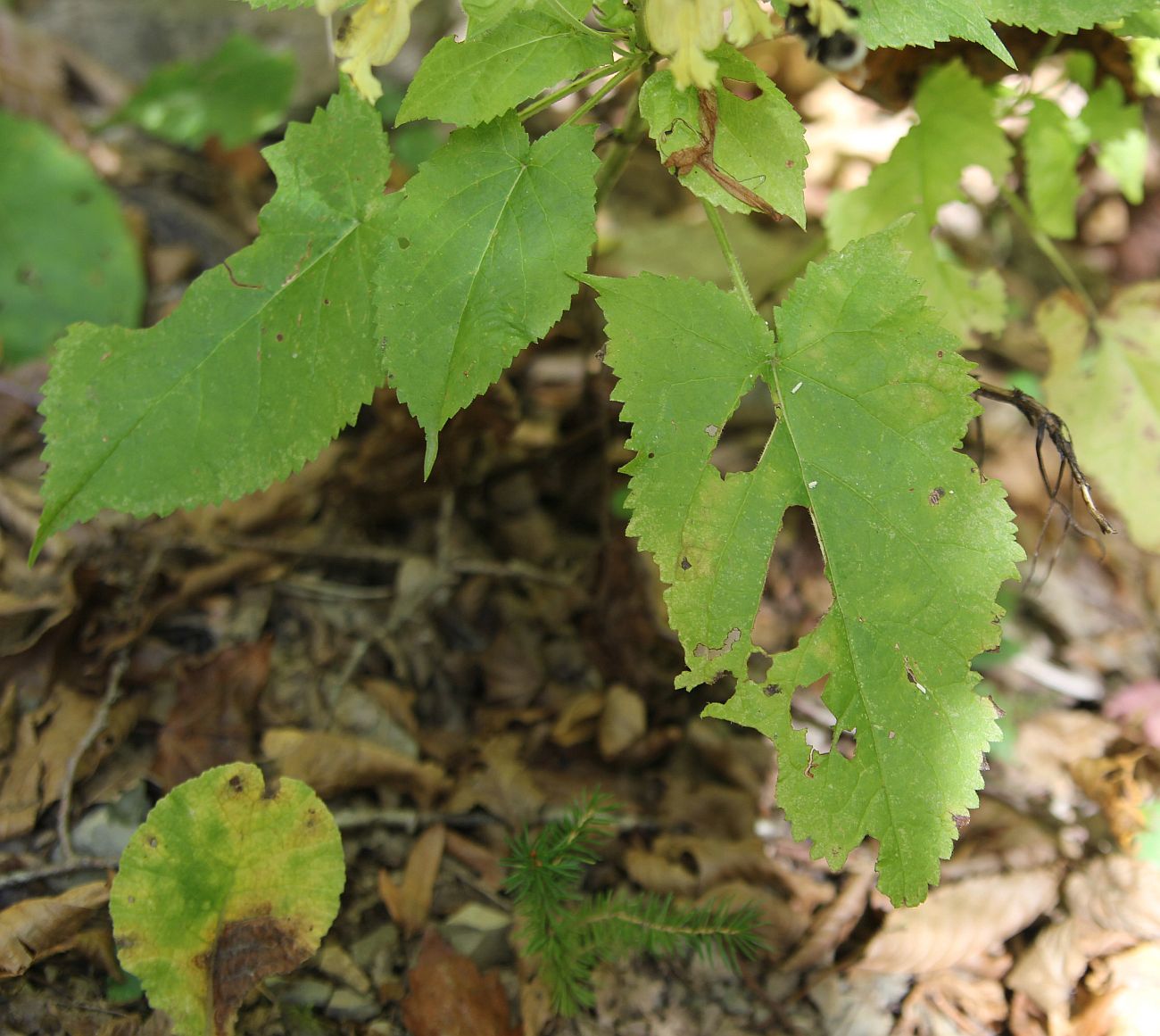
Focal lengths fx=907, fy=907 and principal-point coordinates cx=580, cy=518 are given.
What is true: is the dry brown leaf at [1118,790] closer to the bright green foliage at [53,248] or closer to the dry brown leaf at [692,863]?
the dry brown leaf at [692,863]

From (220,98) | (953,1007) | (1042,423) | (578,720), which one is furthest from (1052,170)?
(220,98)

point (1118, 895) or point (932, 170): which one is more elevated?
point (932, 170)

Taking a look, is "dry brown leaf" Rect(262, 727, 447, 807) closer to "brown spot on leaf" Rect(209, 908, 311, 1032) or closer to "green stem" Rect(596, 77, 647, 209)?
"brown spot on leaf" Rect(209, 908, 311, 1032)

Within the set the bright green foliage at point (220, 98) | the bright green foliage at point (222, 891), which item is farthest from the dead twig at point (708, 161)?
the bright green foliage at point (220, 98)

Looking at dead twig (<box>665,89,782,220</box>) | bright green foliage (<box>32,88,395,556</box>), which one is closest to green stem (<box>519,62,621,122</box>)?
dead twig (<box>665,89,782,220</box>)

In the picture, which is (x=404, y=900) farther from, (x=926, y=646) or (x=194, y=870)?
(x=926, y=646)

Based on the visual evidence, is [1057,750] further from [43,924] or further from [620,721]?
[43,924]

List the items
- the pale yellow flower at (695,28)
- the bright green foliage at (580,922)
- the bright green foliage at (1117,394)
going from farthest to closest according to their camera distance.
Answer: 1. the bright green foliage at (1117,394)
2. the bright green foliage at (580,922)
3. the pale yellow flower at (695,28)
